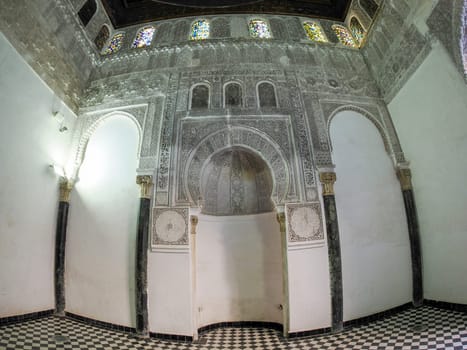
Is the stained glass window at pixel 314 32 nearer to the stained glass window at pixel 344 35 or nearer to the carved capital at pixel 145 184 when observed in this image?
the stained glass window at pixel 344 35

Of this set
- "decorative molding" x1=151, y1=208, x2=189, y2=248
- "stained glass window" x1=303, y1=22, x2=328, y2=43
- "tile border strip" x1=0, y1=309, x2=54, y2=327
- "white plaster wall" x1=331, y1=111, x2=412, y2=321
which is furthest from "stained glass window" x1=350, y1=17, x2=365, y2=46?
"tile border strip" x1=0, y1=309, x2=54, y2=327

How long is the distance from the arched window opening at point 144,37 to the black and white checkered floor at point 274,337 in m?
6.63

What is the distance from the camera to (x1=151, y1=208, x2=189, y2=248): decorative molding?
443 cm

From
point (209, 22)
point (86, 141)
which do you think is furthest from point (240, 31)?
point (86, 141)

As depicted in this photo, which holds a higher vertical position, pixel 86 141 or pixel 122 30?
pixel 122 30

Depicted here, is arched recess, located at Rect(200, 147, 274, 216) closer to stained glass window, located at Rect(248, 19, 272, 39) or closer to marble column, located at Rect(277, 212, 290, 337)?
marble column, located at Rect(277, 212, 290, 337)

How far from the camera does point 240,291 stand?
5.05 metres

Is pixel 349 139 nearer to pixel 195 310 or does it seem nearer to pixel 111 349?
pixel 195 310

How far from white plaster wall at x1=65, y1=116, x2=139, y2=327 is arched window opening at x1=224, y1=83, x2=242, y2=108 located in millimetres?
2163

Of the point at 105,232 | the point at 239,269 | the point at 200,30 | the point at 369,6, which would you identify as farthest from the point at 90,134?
the point at 369,6

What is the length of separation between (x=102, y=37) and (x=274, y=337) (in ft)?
27.8

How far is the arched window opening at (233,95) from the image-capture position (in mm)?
5449

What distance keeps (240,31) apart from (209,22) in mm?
1053

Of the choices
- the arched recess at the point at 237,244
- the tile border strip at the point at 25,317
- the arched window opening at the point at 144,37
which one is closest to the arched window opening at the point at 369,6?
the arched recess at the point at 237,244
